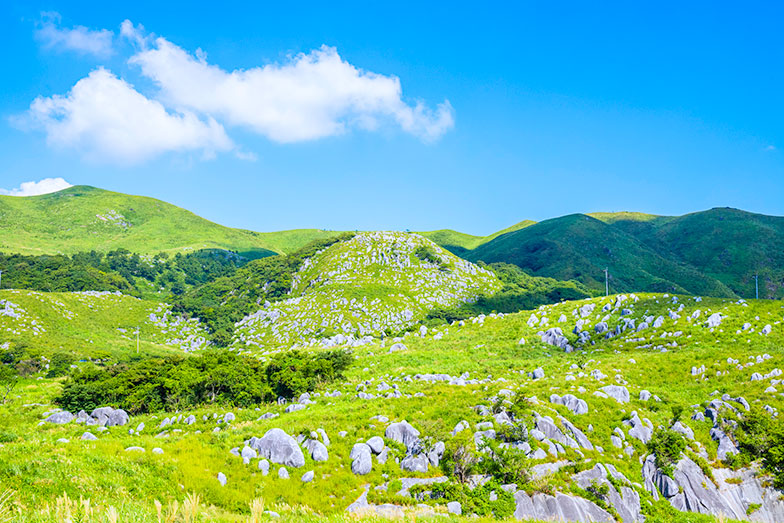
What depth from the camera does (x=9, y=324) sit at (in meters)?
86.6

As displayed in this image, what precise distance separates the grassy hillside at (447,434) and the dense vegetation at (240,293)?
69.5m

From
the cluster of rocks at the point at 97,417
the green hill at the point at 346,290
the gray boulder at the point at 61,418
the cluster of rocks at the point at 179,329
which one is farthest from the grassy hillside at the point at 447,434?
the cluster of rocks at the point at 179,329

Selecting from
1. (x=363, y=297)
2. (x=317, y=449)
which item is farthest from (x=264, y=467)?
(x=363, y=297)

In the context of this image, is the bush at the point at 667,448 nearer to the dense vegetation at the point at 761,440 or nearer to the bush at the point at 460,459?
the dense vegetation at the point at 761,440

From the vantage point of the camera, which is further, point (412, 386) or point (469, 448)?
point (412, 386)

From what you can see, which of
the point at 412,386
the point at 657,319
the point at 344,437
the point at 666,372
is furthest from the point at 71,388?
the point at 657,319

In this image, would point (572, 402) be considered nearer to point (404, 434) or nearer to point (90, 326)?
point (404, 434)

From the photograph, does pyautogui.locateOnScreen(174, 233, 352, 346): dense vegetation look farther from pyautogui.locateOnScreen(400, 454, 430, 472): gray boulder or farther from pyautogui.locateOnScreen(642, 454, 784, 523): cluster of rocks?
pyautogui.locateOnScreen(642, 454, 784, 523): cluster of rocks

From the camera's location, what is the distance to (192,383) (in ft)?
128

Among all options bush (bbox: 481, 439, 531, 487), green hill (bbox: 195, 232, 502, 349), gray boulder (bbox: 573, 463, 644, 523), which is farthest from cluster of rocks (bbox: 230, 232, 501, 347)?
gray boulder (bbox: 573, 463, 644, 523)

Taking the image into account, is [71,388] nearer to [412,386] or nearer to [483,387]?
[412,386]

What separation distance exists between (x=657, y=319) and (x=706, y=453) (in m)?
29.2

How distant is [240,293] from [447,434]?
127 meters

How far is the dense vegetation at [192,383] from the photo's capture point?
3738 centimetres
